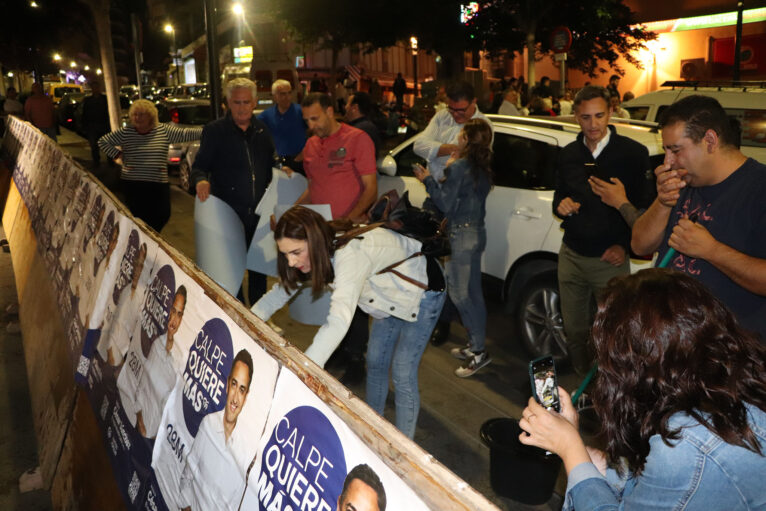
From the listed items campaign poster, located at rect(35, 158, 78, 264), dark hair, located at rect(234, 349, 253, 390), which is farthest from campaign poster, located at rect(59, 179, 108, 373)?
dark hair, located at rect(234, 349, 253, 390)

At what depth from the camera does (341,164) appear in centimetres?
478

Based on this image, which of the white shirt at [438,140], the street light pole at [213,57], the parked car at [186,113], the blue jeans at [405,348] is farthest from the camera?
the parked car at [186,113]

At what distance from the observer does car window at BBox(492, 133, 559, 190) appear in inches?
203

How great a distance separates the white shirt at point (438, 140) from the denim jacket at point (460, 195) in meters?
0.26

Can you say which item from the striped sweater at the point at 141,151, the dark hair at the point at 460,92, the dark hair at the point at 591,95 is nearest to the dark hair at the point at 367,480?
the dark hair at the point at 591,95

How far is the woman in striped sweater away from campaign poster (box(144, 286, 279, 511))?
427cm

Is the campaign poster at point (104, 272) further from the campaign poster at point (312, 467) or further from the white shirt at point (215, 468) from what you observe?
the campaign poster at point (312, 467)

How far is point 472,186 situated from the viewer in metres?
4.73

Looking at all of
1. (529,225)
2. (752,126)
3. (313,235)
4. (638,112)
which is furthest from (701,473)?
(638,112)

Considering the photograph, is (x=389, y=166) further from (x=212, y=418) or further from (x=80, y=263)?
(x=212, y=418)

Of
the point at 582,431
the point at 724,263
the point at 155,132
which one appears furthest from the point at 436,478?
the point at 155,132

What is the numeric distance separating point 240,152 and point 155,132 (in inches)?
64.1

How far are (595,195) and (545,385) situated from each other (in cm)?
237

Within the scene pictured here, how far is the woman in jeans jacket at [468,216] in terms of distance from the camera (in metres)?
4.68
